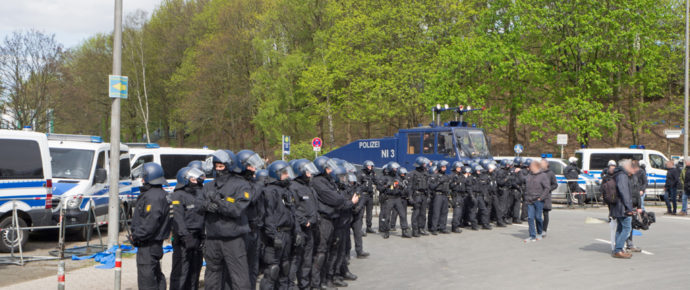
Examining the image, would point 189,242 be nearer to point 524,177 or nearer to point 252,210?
point 252,210

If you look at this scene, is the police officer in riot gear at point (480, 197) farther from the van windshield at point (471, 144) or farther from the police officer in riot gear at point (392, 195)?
the van windshield at point (471, 144)

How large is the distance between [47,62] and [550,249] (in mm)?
34814

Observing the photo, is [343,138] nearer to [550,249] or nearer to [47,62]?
[47,62]

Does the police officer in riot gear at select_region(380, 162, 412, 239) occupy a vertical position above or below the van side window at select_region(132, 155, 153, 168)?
below

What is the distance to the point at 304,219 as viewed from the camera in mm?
7926

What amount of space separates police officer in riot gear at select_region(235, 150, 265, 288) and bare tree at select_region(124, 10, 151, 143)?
41.3 metres

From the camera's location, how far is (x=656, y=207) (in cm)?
2184

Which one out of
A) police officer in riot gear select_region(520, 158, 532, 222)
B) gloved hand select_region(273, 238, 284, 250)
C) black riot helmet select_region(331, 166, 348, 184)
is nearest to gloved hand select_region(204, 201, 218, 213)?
gloved hand select_region(273, 238, 284, 250)

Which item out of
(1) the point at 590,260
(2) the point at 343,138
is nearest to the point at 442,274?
(1) the point at 590,260

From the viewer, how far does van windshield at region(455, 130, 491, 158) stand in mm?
19578

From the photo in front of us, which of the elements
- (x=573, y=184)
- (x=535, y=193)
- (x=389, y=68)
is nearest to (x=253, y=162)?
(x=535, y=193)

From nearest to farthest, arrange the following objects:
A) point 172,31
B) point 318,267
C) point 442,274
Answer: point 318,267 < point 442,274 < point 172,31

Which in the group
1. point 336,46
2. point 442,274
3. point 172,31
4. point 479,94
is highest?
point 172,31

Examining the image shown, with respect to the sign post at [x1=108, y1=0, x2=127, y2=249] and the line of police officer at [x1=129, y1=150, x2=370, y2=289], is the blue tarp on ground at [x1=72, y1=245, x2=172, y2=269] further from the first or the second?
the line of police officer at [x1=129, y1=150, x2=370, y2=289]
